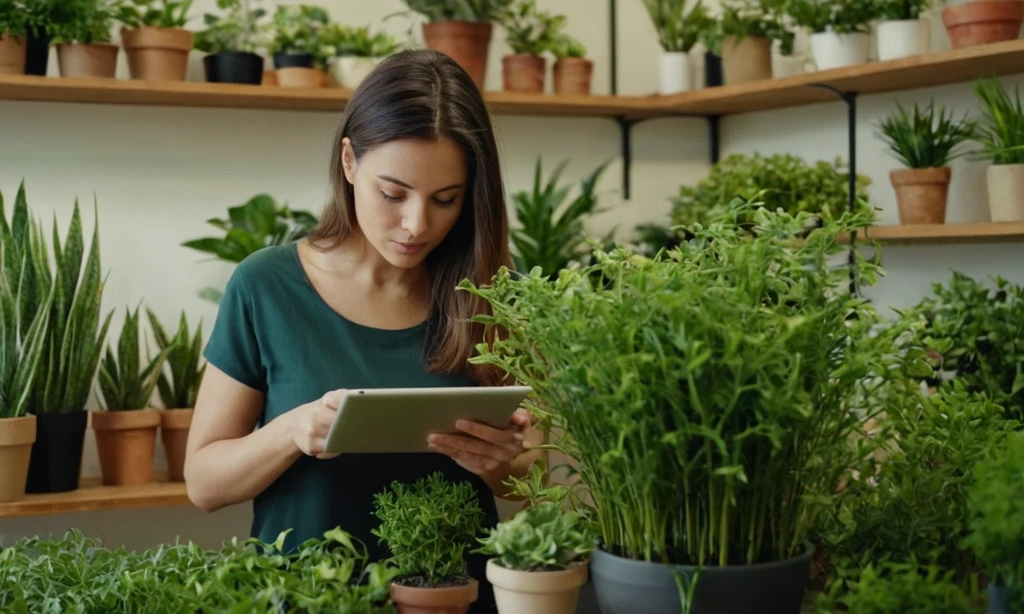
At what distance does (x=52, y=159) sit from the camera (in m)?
3.12

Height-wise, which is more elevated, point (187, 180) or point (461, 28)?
point (461, 28)

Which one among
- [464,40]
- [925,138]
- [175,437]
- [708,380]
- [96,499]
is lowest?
[96,499]

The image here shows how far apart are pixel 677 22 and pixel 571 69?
0.37 m

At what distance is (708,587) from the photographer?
1.09 m

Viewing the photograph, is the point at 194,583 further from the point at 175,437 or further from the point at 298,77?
the point at 298,77

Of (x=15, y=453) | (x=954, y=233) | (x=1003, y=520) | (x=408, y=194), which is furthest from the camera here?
(x=954, y=233)

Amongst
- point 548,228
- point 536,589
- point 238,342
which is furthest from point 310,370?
point 548,228

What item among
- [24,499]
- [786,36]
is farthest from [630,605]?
[786,36]

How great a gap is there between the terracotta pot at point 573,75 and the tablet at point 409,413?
2059 millimetres

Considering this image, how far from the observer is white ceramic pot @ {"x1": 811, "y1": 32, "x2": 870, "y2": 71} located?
3170 millimetres

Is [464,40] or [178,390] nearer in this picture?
[178,390]

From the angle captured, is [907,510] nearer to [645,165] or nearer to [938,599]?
[938,599]

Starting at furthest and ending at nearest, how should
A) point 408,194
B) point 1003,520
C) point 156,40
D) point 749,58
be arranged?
point 749,58
point 156,40
point 408,194
point 1003,520

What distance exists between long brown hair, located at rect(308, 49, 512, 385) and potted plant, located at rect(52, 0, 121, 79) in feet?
3.99
